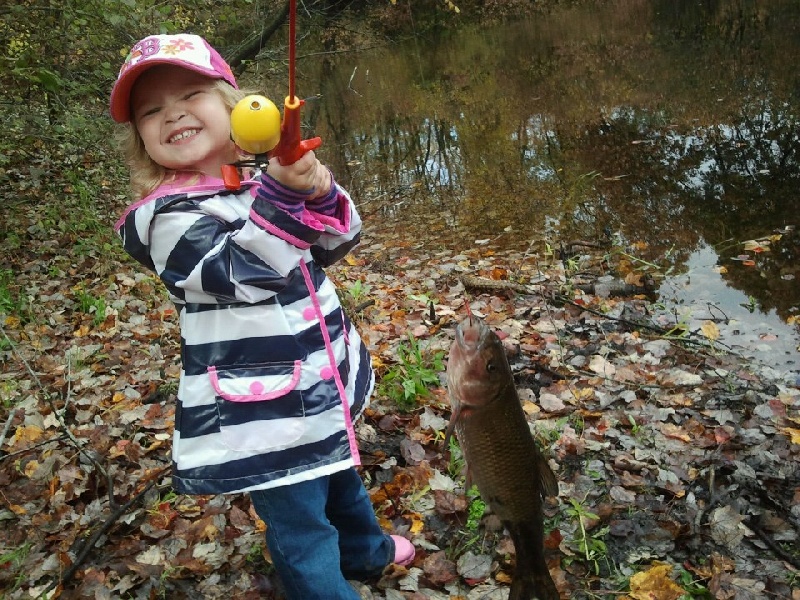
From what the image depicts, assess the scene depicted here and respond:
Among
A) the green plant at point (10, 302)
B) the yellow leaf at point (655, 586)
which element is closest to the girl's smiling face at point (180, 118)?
the yellow leaf at point (655, 586)

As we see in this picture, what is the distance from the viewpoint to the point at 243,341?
221 cm

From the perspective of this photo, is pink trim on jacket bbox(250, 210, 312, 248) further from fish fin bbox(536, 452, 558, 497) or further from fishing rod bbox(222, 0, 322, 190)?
fish fin bbox(536, 452, 558, 497)

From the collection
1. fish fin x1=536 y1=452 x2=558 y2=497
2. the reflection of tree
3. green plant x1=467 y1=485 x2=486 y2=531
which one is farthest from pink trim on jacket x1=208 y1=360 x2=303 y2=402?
the reflection of tree

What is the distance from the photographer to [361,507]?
2.89m

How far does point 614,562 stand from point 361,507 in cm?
121

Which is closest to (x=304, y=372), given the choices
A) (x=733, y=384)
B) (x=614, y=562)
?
(x=614, y=562)

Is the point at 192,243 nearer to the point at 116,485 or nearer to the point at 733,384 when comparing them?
the point at 116,485

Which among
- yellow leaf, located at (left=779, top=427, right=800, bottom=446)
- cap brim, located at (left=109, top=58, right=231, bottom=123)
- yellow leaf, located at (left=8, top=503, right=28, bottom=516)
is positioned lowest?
yellow leaf, located at (left=779, top=427, right=800, bottom=446)

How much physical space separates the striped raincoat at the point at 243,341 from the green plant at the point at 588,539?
1.40 meters

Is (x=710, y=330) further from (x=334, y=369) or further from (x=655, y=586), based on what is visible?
(x=334, y=369)

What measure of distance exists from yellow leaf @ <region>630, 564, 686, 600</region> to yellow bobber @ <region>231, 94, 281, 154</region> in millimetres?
2412

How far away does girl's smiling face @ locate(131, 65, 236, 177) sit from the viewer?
7.55 feet

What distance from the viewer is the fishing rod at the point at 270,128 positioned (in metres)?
1.82

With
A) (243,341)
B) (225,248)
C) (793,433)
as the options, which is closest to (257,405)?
(243,341)
